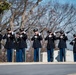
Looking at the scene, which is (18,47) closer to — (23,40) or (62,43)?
(23,40)

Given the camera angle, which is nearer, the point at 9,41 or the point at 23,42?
the point at 23,42

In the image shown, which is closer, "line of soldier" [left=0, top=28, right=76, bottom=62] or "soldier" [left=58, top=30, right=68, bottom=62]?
"line of soldier" [left=0, top=28, right=76, bottom=62]

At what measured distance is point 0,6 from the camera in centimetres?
2008

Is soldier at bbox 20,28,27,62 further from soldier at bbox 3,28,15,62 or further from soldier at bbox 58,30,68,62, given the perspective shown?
soldier at bbox 58,30,68,62

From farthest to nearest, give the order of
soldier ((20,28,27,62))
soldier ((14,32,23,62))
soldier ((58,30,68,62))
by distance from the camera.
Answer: soldier ((58,30,68,62)) < soldier ((14,32,23,62)) < soldier ((20,28,27,62))

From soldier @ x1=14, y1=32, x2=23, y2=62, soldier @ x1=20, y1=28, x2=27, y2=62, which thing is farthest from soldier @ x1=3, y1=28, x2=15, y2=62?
soldier @ x1=20, y1=28, x2=27, y2=62

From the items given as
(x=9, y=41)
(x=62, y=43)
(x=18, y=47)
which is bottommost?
(x=18, y=47)

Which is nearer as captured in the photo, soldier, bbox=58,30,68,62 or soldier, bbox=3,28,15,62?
soldier, bbox=3,28,15,62

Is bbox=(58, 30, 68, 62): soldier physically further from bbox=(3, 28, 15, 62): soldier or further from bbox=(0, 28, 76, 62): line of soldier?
bbox=(3, 28, 15, 62): soldier

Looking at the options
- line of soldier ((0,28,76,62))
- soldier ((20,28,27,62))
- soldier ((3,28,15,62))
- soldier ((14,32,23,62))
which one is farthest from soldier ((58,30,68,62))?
soldier ((3,28,15,62))

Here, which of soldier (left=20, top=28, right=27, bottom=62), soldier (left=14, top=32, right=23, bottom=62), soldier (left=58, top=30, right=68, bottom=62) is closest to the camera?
soldier (left=20, top=28, right=27, bottom=62)

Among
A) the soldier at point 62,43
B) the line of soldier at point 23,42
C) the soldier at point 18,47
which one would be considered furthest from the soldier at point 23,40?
the soldier at point 62,43

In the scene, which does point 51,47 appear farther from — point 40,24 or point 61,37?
point 40,24

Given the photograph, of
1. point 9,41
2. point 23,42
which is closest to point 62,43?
point 23,42
